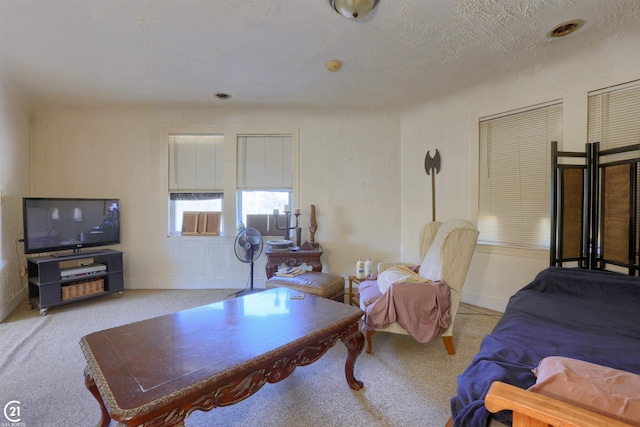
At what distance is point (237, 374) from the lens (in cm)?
116

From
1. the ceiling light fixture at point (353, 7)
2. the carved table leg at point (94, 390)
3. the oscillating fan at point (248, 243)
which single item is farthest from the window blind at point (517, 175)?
the carved table leg at point (94, 390)

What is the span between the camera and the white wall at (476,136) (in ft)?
7.77

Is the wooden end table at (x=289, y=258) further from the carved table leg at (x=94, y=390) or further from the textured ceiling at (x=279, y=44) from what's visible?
the carved table leg at (x=94, y=390)

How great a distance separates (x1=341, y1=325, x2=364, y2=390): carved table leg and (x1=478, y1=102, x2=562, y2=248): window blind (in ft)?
7.08

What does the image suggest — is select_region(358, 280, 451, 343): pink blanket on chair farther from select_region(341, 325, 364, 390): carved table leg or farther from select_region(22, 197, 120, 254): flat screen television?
select_region(22, 197, 120, 254): flat screen television

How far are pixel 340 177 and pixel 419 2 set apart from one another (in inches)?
85.8

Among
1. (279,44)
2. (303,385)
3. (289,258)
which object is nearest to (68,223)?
(289,258)

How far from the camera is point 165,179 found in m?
3.69

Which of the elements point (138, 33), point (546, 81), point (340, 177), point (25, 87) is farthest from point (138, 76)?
point (546, 81)

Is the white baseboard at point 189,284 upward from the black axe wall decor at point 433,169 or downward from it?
downward

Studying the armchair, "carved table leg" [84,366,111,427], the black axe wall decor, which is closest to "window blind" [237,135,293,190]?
the black axe wall decor

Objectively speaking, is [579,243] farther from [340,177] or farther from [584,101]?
[340,177]

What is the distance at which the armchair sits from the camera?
1.98m

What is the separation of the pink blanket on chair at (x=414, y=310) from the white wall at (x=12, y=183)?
11.3 feet
